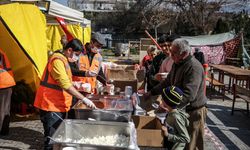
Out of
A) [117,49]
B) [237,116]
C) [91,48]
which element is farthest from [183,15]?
[91,48]

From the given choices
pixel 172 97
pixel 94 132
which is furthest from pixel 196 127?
pixel 94 132

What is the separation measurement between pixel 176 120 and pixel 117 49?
78.7 feet

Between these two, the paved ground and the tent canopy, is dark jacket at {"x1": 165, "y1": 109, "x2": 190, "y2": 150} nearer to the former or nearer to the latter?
the paved ground

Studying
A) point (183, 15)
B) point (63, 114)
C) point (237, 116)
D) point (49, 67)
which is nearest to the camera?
point (49, 67)

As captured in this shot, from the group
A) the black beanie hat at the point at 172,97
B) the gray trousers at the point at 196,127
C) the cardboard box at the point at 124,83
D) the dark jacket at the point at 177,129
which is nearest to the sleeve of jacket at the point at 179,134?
the dark jacket at the point at 177,129

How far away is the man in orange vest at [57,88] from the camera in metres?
3.74

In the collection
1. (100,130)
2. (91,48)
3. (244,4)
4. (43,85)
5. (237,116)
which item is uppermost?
(244,4)

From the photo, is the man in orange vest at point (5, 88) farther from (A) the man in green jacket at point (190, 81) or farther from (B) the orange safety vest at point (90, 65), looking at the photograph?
(A) the man in green jacket at point (190, 81)

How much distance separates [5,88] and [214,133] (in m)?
4.05

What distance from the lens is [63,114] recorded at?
419 centimetres

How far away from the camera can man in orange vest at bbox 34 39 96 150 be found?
374 cm

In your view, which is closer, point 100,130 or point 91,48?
point 100,130

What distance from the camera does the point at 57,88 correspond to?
3.97m

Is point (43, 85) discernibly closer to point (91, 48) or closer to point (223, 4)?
point (91, 48)
